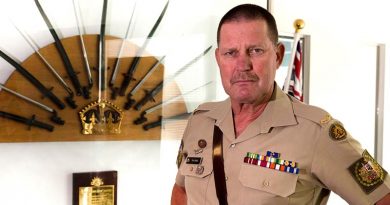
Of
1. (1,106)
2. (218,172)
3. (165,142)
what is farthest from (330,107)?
(1,106)

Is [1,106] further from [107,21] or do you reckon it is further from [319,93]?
[319,93]

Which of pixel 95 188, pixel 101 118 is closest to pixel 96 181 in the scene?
pixel 95 188

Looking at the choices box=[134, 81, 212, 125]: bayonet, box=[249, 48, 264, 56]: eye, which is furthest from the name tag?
box=[134, 81, 212, 125]: bayonet

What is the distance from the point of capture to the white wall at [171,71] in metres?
1.50

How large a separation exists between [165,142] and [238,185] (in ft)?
2.17

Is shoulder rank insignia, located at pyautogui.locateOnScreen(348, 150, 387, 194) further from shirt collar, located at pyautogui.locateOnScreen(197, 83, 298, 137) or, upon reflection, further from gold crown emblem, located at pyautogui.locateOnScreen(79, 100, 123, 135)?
gold crown emblem, located at pyautogui.locateOnScreen(79, 100, 123, 135)

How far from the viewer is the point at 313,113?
43.2 inches

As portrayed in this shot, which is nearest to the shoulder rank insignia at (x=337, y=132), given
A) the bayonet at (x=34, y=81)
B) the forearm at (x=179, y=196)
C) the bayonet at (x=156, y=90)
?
the forearm at (x=179, y=196)

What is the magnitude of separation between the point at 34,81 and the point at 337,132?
990 millimetres

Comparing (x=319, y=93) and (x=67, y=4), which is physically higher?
(x=67, y=4)

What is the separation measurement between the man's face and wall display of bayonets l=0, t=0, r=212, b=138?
2.03 feet

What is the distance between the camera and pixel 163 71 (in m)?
1.72

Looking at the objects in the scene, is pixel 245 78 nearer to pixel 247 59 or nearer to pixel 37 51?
pixel 247 59

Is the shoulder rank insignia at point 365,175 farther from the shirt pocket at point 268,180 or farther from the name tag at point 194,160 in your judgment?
the name tag at point 194,160
